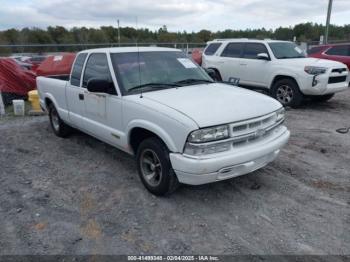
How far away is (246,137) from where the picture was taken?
376 centimetres

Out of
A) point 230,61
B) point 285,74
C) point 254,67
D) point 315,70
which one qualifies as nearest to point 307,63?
point 315,70

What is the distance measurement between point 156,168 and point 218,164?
94cm

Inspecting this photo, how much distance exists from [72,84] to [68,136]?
1.52 metres

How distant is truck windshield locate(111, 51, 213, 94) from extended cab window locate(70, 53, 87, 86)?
3.25 ft

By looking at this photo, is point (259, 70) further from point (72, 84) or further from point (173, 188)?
point (173, 188)

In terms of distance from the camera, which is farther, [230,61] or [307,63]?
[230,61]

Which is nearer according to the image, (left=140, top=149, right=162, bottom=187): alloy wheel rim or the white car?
(left=140, top=149, right=162, bottom=187): alloy wheel rim

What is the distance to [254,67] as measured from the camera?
970 cm

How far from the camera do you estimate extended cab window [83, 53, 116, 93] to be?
476cm

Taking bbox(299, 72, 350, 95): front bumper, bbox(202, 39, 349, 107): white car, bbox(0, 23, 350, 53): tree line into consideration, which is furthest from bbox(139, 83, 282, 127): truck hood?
bbox(0, 23, 350, 53): tree line

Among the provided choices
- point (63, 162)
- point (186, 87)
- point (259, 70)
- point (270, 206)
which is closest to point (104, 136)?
point (63, 162)

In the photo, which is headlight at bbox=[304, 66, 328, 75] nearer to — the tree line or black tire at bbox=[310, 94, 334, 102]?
black tire at bbox=[310, 94, 334, 102]

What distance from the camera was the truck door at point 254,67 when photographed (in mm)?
9445

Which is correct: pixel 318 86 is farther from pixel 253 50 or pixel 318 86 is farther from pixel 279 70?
pixel 253 50
